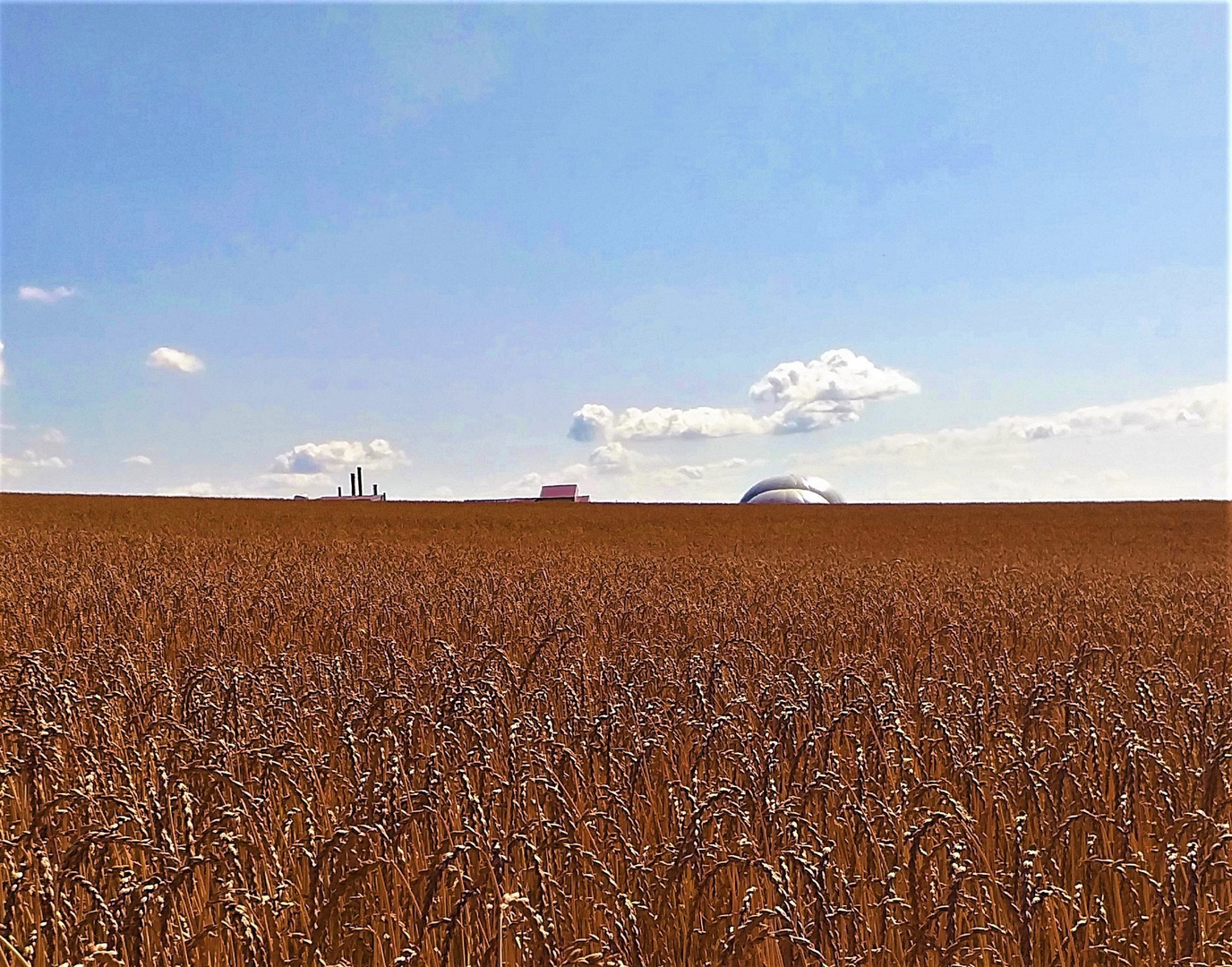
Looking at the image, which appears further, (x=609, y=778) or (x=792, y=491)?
(x=792, y=491)

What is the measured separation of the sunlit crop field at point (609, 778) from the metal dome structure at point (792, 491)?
67.1 m

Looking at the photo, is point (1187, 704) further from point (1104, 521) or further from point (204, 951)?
point (1104, 521)

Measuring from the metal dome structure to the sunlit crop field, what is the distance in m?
67.1

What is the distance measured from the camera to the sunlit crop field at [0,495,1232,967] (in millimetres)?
2199

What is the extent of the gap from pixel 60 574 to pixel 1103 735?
8873 millimetres

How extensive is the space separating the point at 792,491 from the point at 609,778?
74276mm

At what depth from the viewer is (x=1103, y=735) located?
3.81 metres

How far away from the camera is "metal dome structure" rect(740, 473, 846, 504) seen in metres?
75.0

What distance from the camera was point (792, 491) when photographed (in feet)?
249

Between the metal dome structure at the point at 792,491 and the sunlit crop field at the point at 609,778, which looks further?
the metal dome structure at the point at 792,491

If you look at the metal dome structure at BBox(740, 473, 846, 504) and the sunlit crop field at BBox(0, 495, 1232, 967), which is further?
the metal dome structure at BBox(740, 473, 846, 504)

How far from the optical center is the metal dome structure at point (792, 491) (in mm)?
75000

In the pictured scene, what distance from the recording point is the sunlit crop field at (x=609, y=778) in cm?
220

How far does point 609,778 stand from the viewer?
3035 mm
